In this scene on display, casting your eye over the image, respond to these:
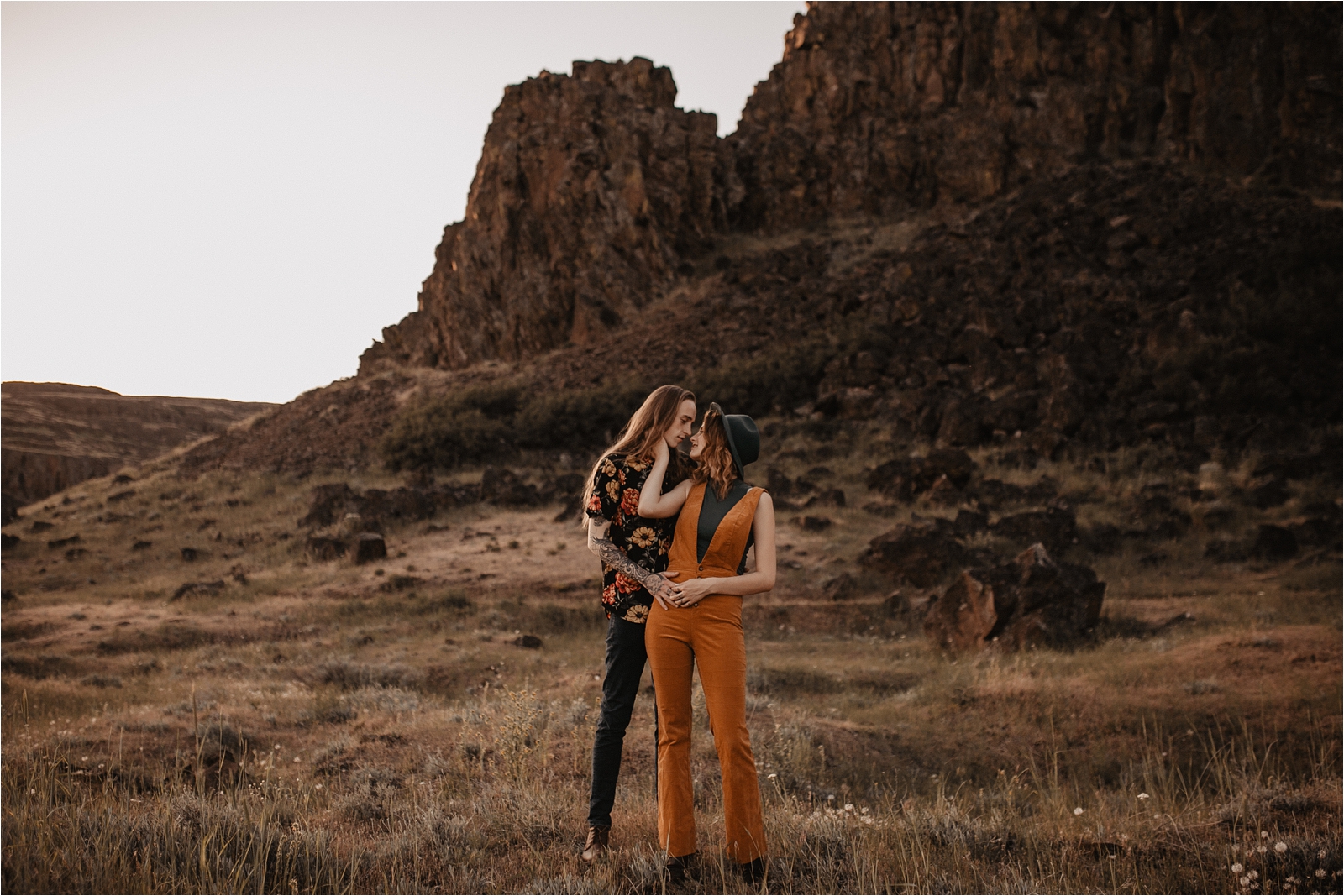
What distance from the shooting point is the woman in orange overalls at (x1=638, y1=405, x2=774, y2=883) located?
2969 mm

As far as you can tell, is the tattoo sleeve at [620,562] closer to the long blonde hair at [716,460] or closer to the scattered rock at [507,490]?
the long blonde hair at [716,460]

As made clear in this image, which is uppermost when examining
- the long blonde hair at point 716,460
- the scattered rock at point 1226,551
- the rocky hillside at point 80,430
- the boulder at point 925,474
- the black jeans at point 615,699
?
the rocky hillside at point 80,430

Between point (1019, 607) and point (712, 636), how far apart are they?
8.04m

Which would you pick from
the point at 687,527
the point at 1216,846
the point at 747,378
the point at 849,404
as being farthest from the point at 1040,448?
the point at 687,527

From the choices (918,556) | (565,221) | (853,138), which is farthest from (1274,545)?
(853,138)

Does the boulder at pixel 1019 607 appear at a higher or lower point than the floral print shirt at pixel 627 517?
lower

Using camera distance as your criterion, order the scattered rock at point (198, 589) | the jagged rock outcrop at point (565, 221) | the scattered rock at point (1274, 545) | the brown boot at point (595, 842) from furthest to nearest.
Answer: the jagged rock outcrop at point (565, 221) → the scattered rock at point (198, 589) → the scattered rock at point (1274, 545) → the brown boot at point (595, 842)

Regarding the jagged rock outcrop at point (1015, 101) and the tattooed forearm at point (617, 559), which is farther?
the jagged rock outcrop at point (1015, 101)

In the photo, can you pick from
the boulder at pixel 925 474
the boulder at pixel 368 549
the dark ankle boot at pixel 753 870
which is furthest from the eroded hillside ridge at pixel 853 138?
the dark ankle boot at pixel 753 870

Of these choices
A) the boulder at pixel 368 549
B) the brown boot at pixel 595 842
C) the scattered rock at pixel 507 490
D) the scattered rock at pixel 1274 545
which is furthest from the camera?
the scattered rock at pixel 507 490

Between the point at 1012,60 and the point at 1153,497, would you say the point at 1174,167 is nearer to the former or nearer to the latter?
the point at 1012,60

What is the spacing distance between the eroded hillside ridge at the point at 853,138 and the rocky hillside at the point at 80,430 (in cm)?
1705

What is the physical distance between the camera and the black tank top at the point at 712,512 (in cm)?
311

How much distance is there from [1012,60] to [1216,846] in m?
46.3
